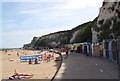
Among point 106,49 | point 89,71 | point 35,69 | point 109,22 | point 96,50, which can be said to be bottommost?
point 35,69

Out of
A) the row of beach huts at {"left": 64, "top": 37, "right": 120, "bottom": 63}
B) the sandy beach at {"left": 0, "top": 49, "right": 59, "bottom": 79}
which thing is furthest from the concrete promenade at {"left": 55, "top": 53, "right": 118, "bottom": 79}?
the row of beach huts at {"left": 64, "top": 37, "right": 120, "bottom": 63}

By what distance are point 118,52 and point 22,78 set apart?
12.7 meters

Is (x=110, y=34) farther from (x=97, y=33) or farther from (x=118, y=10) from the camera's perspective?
(x=97, y=33)

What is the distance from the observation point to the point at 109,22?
4506 cm

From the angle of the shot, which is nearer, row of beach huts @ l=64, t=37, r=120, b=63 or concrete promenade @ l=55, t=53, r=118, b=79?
concrete promenade @ l=55, t=53, r=118, b=79

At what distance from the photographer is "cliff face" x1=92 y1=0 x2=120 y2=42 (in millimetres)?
39281

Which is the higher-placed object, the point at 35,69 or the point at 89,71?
the point at 89,71

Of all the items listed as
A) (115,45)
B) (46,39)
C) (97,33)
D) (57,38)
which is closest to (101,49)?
(115,45)

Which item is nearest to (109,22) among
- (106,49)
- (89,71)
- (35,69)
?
(106,49)

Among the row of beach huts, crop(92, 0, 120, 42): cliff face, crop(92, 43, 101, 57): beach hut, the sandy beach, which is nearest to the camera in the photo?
the sandy beach

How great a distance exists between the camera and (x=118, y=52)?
22.8 meters

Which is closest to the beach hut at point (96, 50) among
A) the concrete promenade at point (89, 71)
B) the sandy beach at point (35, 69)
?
the sandy beach at point (35, 69)

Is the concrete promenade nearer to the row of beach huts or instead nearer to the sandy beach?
the sandy beach

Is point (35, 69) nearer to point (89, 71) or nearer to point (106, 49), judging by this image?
point (89, 71)
